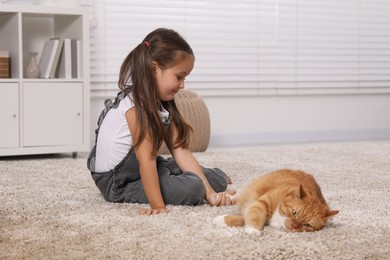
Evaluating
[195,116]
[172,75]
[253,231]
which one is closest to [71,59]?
[195,116]

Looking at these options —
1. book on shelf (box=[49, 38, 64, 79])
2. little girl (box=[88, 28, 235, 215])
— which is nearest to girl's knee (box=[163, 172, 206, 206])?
little girl (box=[88, 28, 235, 215])

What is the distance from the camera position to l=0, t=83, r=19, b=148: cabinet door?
11.0ft

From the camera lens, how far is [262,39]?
438cm

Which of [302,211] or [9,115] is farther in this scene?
[9,115]

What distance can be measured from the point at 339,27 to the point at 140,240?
3.32m

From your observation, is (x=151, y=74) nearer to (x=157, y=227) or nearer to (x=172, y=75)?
(x=172, y=75)

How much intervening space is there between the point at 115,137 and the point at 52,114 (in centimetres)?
139

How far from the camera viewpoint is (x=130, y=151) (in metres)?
2.12

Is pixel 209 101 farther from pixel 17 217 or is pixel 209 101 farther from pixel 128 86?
pixel 17 217

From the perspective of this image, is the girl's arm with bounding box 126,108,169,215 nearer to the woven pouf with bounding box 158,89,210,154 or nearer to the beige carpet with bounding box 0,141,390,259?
the beige carpet with bounding box 0,141,390,259

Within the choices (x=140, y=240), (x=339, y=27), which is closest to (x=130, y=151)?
(x=140, y=240)

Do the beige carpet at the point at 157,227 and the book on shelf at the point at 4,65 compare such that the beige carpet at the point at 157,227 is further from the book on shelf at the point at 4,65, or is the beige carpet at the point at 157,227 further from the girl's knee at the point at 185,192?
the book on shelf at the point at 4,65

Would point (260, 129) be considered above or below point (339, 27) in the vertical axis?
below

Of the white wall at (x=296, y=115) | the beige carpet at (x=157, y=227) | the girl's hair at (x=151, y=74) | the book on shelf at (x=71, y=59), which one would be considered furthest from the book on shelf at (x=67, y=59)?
Answer: the girl's hair at (x=151, y=74)
